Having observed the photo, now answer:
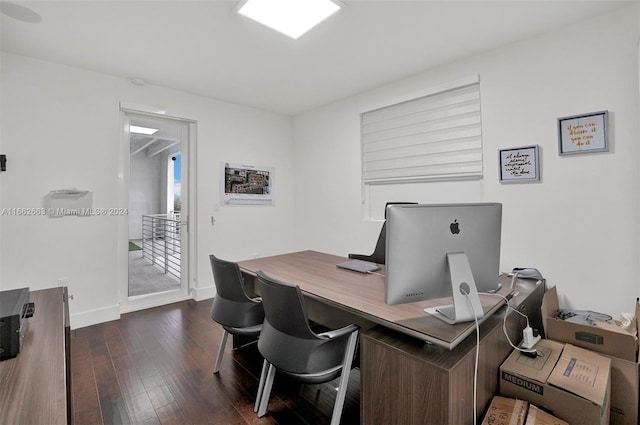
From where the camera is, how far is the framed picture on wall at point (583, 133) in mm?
2281

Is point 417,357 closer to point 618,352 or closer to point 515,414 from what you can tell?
point 515,414

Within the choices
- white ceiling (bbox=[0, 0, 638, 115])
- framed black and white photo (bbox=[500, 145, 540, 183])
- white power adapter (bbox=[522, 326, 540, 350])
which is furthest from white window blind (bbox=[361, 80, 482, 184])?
white power adapter (bbox=[522, 326, 540, 350])

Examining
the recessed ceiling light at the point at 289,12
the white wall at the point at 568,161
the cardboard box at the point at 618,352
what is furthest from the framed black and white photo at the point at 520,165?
the recessed ceiling light at the point at 289,12

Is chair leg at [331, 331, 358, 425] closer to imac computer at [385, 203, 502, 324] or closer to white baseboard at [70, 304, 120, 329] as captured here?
imac computer at [385, 203, 502, 324]

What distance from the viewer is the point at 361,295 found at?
5.61 ft

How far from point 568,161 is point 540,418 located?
1.99 meters

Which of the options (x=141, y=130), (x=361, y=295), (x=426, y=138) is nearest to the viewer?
(x=361, y=295)

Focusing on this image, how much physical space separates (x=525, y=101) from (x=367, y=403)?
9.06 ft

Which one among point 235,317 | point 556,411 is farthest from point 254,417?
point 556,411

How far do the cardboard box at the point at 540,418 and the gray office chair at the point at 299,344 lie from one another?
87cm

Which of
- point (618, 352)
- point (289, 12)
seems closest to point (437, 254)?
point (618, 352)

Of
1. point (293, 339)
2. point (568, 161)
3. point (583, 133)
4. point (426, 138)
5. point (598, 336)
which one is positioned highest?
point (426, 138)

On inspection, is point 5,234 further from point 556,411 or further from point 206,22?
point 556,411

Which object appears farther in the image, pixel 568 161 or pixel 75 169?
pixel 75 169
